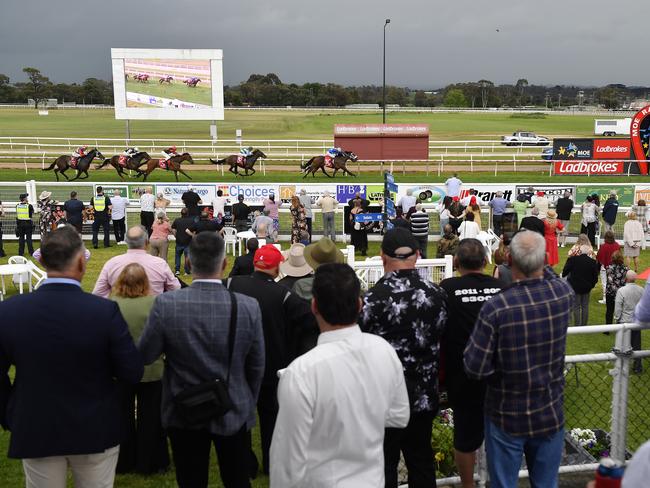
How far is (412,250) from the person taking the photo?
12.2ft

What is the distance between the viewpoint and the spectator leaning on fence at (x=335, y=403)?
251 centimetres

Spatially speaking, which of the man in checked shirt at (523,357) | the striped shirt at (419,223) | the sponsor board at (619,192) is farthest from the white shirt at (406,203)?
the man in checked shirt at (523,357)

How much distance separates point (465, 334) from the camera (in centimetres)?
376

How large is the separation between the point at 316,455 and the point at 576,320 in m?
8.09

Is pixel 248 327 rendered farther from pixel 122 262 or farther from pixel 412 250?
pixel 122 262

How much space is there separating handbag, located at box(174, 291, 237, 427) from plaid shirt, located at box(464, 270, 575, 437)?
120cm

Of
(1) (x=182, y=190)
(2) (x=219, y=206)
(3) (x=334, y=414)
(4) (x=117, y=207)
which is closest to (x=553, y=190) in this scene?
(2) (x=219, y=206)

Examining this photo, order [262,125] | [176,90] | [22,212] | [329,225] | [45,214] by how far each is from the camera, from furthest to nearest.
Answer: [262,125]
[176,90]
[329,225]
[45,214]
[22,212]

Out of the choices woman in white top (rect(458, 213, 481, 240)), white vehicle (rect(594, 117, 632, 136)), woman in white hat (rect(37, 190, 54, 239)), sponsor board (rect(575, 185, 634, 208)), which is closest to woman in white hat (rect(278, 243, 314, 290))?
woman in white top (rect(458, 213, 481, 240))

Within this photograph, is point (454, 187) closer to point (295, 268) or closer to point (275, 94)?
point (295, 268)

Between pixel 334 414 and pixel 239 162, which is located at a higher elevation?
pixel 239 162

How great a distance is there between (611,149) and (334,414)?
32704 mm

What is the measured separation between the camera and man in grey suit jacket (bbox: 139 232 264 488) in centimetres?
330

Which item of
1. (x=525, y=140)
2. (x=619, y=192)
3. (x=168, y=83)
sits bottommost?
(x=619, y=192)
